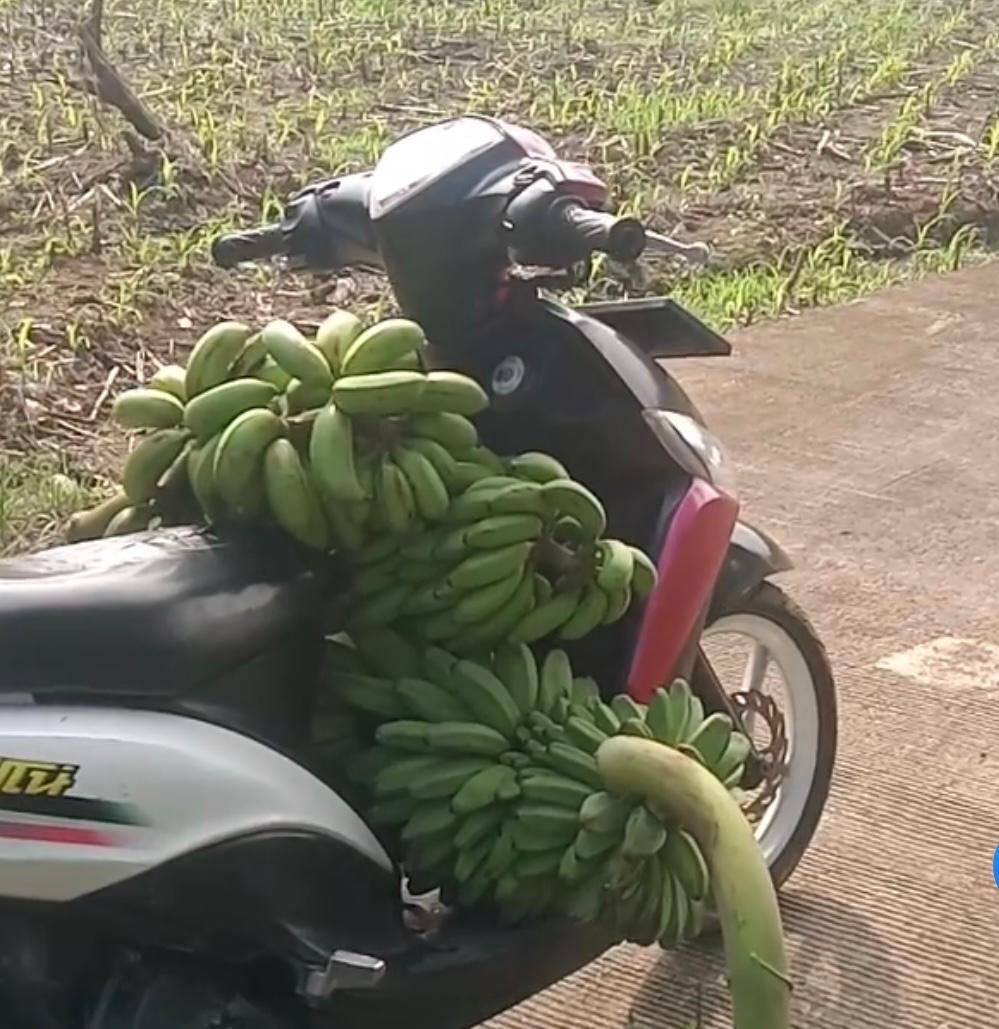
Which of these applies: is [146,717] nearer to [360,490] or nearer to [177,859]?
[177,859]

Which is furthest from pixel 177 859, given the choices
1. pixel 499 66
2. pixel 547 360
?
pixel 499 66

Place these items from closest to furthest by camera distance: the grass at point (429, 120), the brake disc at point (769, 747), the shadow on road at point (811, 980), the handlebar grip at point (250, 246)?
the handlebar grip at point (250, 246) → the shadow on road at point (811, 980) → the brake disc at point (769, 747) → the grass at point (429, 120)

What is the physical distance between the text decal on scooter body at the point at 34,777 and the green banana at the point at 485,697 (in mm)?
485

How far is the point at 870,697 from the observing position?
3646 mm

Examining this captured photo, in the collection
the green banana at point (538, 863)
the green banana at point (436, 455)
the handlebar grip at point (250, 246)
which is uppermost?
the handlebar grip at point (250, 246)

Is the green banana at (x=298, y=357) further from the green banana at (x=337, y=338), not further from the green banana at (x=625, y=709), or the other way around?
the green banana at (x=625, y=709)

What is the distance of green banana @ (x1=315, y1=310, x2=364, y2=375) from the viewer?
212cm

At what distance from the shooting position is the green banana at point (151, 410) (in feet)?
7.21

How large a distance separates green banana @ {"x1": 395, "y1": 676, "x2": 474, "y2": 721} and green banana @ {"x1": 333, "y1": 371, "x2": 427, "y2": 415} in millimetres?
308

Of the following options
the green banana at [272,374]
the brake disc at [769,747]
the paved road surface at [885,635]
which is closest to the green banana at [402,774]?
the green banana at [272,374]

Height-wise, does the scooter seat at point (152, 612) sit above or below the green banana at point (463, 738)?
above

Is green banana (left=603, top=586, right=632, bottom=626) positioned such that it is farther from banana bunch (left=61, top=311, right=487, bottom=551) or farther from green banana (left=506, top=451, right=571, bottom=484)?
banana bunch (left=61, top=311, right=487, bottom=551)

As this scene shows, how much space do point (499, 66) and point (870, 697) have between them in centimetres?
547

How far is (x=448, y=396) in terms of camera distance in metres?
2.09
